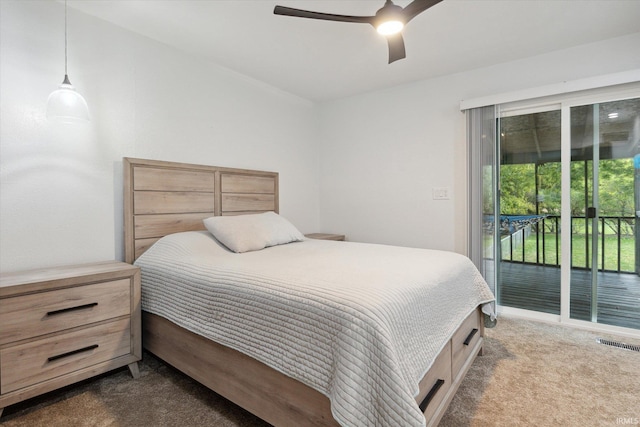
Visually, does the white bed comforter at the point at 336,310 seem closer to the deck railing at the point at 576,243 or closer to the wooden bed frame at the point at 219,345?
the wooden bed frame at the point at 219,345

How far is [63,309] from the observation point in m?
1.71

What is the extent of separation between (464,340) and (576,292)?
1708mm

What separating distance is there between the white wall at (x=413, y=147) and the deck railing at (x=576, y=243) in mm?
541

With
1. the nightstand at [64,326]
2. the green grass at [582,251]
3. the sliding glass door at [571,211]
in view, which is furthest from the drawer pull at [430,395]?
the green grass at [582,251]

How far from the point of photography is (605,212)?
266 centimetres

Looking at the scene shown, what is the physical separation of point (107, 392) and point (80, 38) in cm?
230

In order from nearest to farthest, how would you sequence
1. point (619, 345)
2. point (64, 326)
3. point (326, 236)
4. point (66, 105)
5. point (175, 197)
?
point (64, 326)
point (66, 105)
point (619, 345)
point (175, 197)
point (326, 236)

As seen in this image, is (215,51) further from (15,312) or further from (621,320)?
(621,320)

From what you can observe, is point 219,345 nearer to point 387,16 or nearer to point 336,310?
point 336,310

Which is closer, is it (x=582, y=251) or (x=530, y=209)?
(x=582, y=251)

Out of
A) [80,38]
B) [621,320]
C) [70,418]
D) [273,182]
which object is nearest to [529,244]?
[621,320]

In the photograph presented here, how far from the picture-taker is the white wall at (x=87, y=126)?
76.4 inches

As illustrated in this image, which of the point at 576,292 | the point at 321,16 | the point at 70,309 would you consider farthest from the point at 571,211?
the point at 70,309

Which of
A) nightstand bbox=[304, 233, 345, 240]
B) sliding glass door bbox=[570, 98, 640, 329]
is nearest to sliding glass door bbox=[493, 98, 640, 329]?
sliding glass door bbox=[570, 98, 640, 329]
